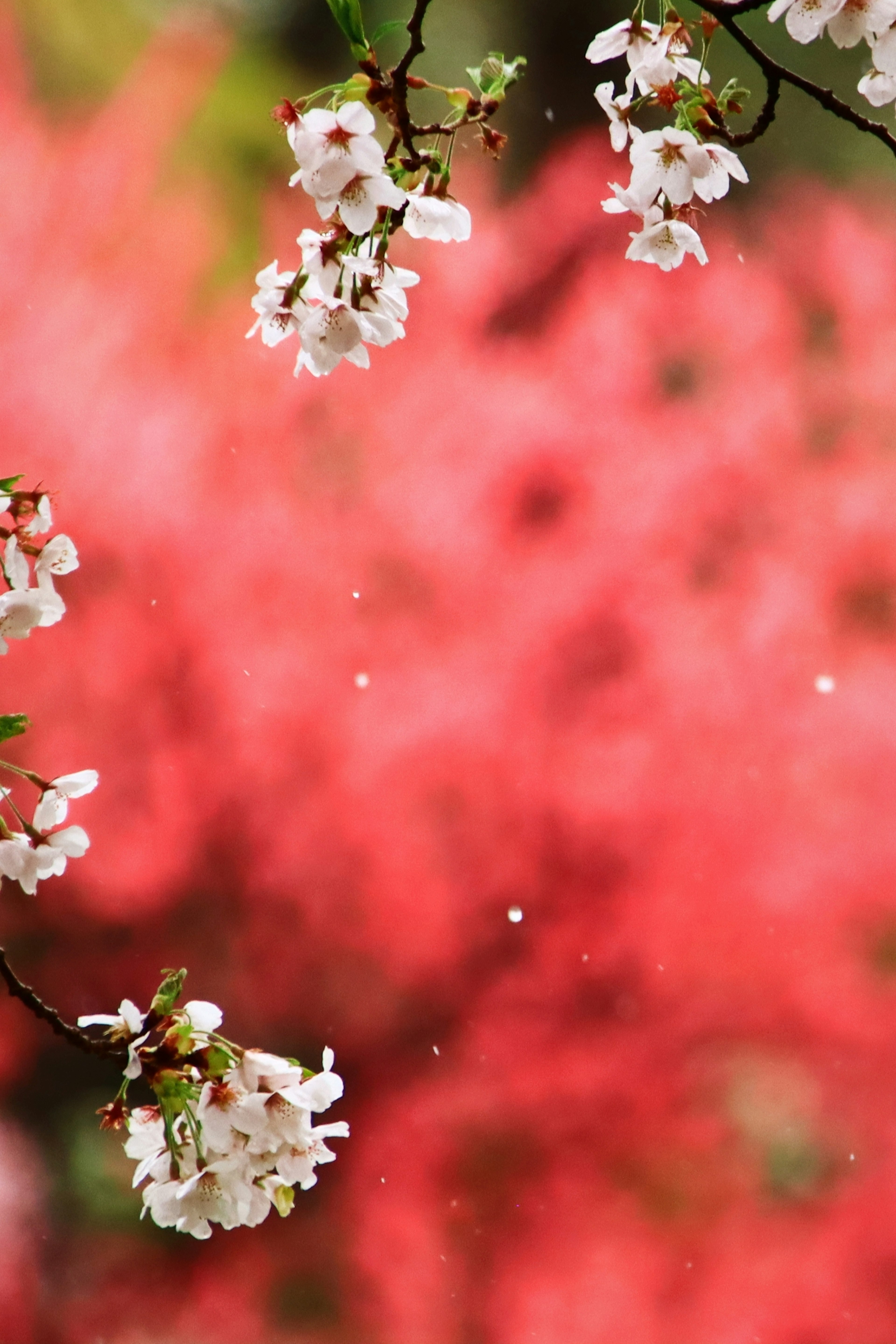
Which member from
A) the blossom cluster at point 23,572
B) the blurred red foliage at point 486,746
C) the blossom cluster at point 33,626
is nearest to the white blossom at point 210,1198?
the blossom cluster at point 33,626

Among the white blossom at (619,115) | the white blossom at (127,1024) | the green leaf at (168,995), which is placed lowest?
the white blossom at (127,1024)

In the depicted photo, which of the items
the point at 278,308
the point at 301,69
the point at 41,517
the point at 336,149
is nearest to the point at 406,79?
the point at 336,149

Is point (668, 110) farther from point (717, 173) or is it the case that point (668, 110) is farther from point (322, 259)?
point (322, 259)

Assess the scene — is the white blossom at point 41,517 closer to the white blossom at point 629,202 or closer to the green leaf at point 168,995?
the green leaf at point 168,995

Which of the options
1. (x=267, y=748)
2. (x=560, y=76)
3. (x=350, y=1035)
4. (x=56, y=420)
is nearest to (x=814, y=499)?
(x=560, y=76)

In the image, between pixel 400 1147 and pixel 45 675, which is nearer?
pixel 400 1147

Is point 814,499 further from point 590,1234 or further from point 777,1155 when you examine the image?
point 590,1234

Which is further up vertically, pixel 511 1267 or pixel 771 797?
pixel 771 797

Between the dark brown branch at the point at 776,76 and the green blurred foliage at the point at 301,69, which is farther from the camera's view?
the green blurred foliage at the point at 301,69
